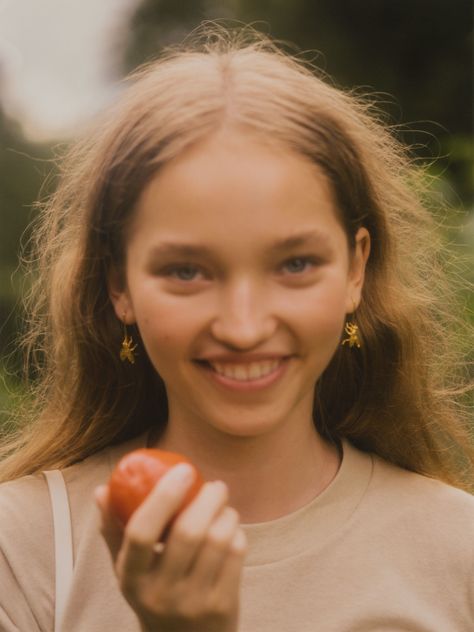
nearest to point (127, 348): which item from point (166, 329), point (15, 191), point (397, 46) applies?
point (166, 329)

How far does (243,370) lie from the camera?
2.59 metres

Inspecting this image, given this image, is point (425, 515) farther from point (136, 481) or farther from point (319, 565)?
point (136, 481)

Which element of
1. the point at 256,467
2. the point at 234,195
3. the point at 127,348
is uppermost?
the point at 234,195

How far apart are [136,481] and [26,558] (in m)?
0.72

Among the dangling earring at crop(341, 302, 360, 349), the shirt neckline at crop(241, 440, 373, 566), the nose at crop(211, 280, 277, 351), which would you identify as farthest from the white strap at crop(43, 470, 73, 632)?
the dangling earring at crop(341, 302, 360, 349)

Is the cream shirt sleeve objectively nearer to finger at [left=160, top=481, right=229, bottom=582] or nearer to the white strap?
the white strap

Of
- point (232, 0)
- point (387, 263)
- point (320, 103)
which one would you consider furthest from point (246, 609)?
point (232, 0)

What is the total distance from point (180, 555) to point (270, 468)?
30.1 inches

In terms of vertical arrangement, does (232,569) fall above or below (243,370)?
below

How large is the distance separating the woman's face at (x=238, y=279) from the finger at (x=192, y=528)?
1.44ft

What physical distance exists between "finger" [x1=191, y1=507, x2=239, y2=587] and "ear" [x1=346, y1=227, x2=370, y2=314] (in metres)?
0.86

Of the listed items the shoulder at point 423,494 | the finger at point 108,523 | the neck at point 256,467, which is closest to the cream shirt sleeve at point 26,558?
the neck at point 256,467

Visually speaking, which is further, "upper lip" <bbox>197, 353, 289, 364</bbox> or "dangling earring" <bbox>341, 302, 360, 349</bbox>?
"dangling earring" <bbox>341, 302, 360, 349</bbox>

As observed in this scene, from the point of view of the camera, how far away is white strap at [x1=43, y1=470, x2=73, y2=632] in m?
2.75
